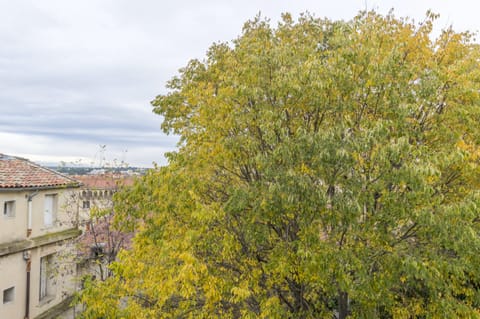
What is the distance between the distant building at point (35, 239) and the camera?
1237 centimetres

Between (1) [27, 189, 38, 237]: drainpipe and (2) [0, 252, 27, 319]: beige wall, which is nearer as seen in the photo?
(2) [0, 252, 27, 319]: beige wall

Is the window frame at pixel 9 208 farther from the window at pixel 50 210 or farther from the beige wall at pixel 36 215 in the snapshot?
the window at pixel 50 210

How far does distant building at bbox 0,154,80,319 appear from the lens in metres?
12.4

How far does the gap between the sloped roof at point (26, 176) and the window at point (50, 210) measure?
0.71 meters

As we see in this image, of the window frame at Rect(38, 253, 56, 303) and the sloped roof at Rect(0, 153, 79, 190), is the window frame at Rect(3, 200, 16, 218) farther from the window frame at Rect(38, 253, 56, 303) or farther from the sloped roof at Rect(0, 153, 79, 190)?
the window frame at Rect(38, 253, 56, 303)

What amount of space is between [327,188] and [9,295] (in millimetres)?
12149

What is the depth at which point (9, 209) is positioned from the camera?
12.6 meters

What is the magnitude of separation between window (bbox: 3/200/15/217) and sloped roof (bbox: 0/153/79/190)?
2.26ft

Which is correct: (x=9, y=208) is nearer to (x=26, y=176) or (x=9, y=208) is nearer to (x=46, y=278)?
(x=26, y=176)

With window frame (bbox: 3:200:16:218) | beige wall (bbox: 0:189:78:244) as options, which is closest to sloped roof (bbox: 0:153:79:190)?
beige wall (bbox: 0:189:78:244)

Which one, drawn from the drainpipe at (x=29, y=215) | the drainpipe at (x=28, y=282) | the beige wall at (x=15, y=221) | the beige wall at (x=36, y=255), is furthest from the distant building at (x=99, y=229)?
the beige wall at (x=15, y=221)

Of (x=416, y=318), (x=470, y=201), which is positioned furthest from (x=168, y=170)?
(x=416, y=318)

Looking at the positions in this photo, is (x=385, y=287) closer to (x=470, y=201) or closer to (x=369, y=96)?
(x=470, y=201)

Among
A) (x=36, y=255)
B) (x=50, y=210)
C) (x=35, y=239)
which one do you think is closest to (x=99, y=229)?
(x=50, y=210)
